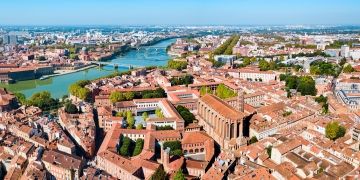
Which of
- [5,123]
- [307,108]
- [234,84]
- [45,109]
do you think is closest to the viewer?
[5,123]

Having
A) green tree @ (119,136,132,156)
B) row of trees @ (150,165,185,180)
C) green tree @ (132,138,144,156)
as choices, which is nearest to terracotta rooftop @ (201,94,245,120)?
green tree @ (132,138,144,156)

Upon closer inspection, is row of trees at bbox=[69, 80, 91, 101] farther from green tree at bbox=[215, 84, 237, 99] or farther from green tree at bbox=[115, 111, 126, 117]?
green tree at bbox=[215, 84, 237, 99]

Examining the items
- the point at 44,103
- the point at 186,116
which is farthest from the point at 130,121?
the point at 44,103

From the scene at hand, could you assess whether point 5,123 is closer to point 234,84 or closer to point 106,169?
point 106,169

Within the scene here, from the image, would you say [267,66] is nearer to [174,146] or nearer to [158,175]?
[174,146]

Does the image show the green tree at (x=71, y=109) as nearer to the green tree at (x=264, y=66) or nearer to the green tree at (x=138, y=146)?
the green tree at (x=138, y=146)

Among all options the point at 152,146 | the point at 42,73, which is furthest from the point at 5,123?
the point at 42,73

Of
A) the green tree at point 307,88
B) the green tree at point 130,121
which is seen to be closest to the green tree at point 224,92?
the green tree at point 307,88
